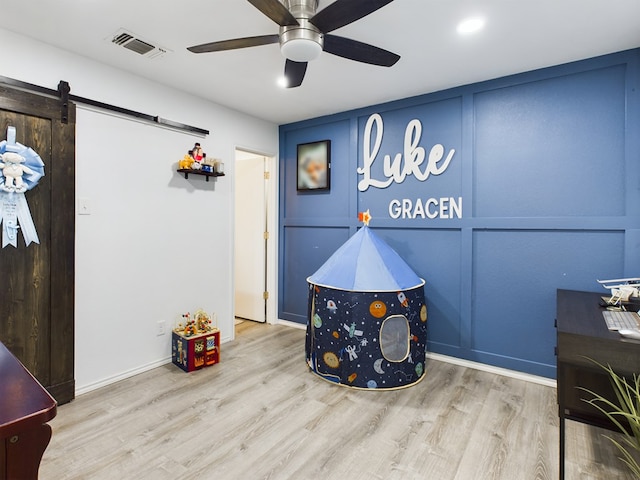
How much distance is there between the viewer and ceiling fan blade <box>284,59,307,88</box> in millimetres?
2176

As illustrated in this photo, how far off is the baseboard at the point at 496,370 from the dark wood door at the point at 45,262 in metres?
3.12

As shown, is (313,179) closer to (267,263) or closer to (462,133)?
(267,263)

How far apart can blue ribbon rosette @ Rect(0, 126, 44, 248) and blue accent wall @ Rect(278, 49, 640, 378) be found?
273 centimetres

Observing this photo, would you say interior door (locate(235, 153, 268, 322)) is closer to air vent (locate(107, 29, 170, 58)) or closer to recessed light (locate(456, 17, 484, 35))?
air vent (locate(107, 29, 170, 58))

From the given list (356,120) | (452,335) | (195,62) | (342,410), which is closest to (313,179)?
(356,120)

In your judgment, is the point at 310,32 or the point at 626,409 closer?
the point at 626,409

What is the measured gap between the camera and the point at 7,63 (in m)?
2.27

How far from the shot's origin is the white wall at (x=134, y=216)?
103 inches

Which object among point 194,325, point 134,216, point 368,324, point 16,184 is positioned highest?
point 16,184

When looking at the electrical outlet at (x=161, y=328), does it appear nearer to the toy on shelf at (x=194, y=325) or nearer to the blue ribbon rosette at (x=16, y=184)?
the toy on shelf at (x=194, y=325)

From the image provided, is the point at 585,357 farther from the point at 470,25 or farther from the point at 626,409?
the point at 470,25

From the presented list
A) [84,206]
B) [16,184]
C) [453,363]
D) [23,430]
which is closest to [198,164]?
[84,206]

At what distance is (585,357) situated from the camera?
5.15 feet

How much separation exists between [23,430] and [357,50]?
7.18 ft
